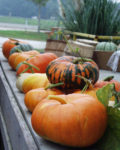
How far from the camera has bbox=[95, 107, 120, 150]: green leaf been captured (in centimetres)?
117

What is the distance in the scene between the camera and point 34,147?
4.08ft

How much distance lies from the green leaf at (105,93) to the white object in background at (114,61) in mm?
3125

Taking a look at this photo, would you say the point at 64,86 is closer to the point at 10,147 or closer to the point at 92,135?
the point at 10,147

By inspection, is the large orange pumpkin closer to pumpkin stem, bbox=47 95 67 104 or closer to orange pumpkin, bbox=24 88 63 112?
pumpkin stem, bbox=47 95 67 104

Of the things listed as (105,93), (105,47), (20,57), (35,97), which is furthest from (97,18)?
(105,93)

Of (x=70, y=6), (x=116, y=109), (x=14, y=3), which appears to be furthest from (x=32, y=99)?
(x=14, y=3)

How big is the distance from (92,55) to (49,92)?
9.76 ft

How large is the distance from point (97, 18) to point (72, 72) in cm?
488

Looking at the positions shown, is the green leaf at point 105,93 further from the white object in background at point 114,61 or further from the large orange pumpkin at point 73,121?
the white object in background at point 114,61

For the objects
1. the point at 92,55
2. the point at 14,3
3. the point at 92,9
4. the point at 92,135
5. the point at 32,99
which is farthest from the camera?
the point at 14,3

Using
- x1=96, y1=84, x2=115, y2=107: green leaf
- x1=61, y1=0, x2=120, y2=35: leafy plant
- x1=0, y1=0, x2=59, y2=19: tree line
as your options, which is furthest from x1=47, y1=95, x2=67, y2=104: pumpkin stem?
x1=0, y1=0, x2=59, y2=19: tree line

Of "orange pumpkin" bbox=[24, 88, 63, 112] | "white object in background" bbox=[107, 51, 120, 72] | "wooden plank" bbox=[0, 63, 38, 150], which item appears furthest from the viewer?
"white object in background" bbox=[107, 51, 120, 72]

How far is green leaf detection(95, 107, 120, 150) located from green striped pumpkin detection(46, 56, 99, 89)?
530mm

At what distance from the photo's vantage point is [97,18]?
20.9 feet
